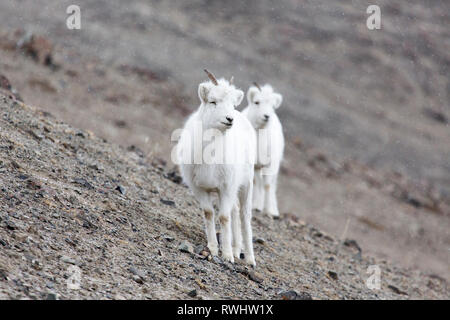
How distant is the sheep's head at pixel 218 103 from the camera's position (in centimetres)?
784

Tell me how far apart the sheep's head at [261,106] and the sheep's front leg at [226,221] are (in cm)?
405

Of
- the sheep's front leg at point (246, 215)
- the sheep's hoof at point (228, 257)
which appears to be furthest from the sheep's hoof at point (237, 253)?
the sheep's hoof at point (228, 257)

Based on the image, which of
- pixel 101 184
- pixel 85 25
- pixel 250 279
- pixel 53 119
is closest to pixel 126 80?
pixel 85 25

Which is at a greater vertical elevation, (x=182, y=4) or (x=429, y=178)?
(x=182, y=4)

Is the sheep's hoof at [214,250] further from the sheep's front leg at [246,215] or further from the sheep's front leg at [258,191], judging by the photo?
the sheep's front leg at [258,191]

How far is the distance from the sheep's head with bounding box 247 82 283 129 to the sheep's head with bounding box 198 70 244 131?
3.94 meters

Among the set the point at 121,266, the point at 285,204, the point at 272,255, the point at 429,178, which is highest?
the point at 121,266

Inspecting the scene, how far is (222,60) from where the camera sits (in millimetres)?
33875

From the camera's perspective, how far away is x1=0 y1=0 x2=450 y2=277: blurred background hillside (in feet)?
69.9

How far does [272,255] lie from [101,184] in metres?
2.89

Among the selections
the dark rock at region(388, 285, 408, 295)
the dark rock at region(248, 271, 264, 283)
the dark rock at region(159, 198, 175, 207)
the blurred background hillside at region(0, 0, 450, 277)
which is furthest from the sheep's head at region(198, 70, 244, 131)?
the blurred background hillside at region(0, 0, 450, 277)

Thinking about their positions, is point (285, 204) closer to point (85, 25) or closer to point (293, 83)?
point (293, 83)

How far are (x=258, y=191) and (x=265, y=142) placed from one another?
102cm

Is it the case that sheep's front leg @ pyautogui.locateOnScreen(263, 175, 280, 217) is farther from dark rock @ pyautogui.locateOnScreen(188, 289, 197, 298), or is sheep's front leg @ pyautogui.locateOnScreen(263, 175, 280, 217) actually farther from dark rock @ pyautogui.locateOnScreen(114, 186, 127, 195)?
dark rock @ pyautogui.locateOnScreen(188, 289, 197, 298)
